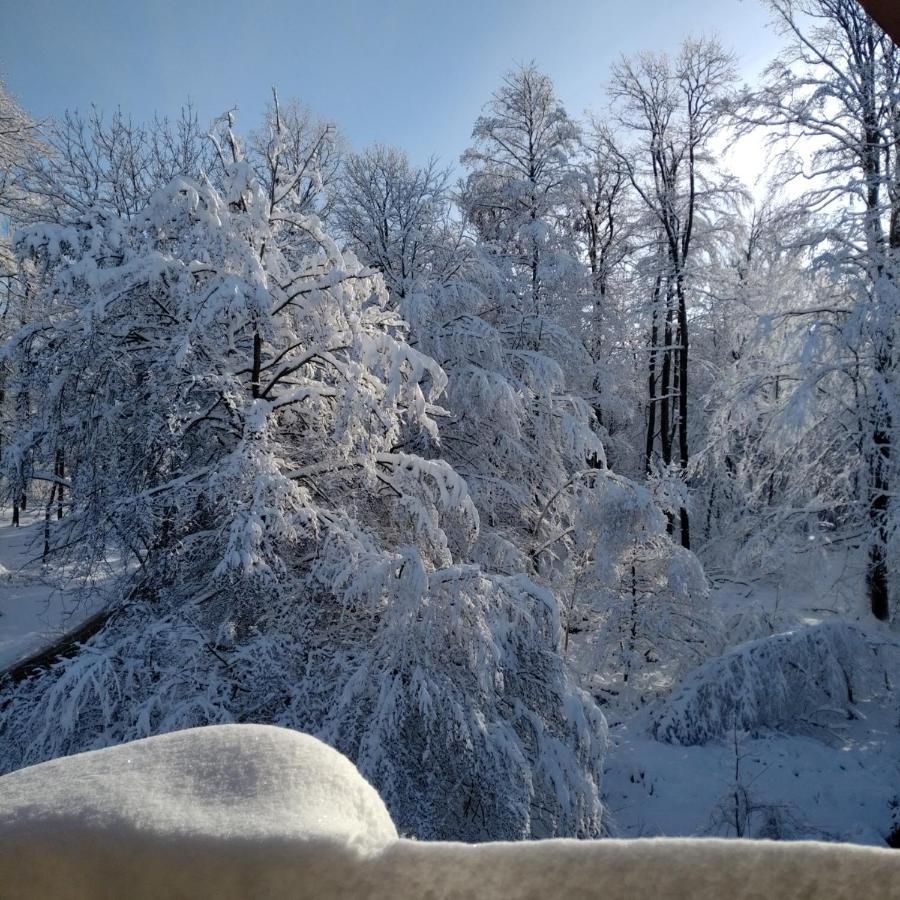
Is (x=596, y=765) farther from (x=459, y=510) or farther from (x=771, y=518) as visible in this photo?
(x=771, y=518)

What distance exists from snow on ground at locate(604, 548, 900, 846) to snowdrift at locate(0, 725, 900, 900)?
5.31 metres

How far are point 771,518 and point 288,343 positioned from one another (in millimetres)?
8849

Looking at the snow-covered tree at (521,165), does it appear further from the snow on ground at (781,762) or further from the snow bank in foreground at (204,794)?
the snow bank in foreground at (204,794)

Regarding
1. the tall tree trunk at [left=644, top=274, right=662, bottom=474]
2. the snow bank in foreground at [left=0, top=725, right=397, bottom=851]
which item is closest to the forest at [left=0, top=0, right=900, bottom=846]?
the tall tree trunk at [left=644, top=274, right=662, bottom=474]

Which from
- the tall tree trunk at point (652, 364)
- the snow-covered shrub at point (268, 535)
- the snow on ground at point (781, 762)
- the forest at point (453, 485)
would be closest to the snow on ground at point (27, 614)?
the forest at point (453, 485)

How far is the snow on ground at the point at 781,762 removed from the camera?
579 cm

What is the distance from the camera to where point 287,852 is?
2.22ft

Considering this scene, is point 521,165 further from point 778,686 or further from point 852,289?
point 778,686

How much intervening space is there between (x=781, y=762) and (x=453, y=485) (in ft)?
16.3

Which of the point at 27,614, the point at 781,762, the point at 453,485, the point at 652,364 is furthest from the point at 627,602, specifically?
the point at 27,614

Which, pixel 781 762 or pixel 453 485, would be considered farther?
pixel 781 762

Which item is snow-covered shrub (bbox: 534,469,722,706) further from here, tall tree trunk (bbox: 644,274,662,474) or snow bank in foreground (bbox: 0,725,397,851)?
snow bank in foreground (bbox: 0,725,397,851)

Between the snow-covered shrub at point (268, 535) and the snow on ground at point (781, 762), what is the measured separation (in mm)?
1789

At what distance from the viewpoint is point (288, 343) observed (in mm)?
5707
